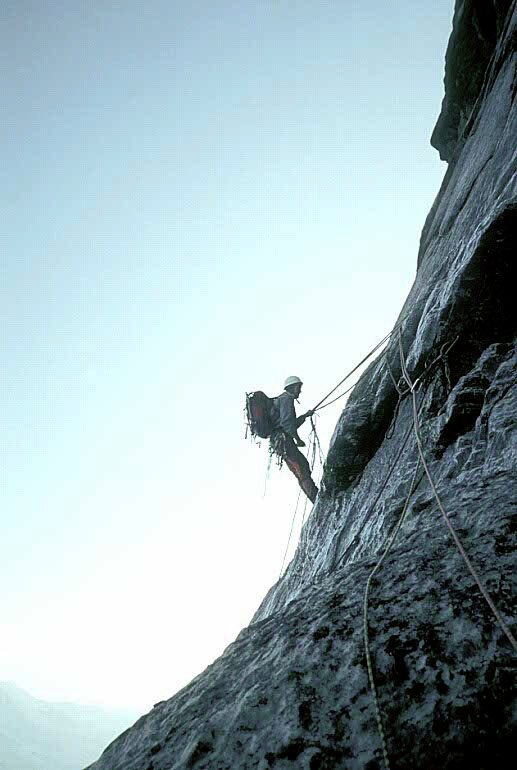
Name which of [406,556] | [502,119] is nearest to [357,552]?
[406,556]

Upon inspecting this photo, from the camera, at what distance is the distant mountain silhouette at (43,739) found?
140 meters

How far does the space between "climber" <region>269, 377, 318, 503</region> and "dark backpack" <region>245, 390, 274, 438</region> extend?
0.10 m

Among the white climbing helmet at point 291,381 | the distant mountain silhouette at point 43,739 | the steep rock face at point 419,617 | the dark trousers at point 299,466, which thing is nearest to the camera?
the steep rock face at point 419,617

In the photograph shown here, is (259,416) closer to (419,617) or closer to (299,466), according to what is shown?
(299,466)

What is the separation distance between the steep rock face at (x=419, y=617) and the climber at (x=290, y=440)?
11.3ft

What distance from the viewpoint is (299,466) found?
9047 millimetres

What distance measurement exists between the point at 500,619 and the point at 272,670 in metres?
0.96

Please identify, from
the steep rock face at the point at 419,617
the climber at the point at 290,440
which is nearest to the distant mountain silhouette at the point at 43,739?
the climber at the point at 290,440

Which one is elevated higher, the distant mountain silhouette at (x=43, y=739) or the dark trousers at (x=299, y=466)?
the distant mountain silhouette at (x=43, y=739)

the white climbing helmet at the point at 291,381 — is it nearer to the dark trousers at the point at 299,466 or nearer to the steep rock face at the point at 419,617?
the dark trousers at the point at 299,466

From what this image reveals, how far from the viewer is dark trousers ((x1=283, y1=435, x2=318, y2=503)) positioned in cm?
889

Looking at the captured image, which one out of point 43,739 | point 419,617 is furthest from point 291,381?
point 43,739

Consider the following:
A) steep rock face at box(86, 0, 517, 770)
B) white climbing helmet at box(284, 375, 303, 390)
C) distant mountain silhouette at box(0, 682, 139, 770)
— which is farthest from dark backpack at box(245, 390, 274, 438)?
distant mountain silhouette at box(0, 682, 139, 770)

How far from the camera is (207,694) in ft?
7.48
